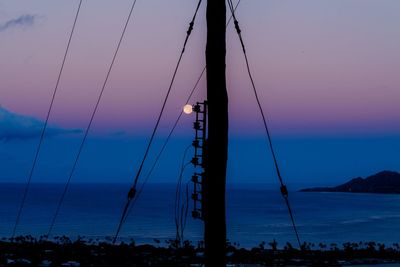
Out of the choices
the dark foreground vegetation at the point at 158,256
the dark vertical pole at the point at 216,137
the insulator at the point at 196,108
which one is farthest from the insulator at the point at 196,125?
the dark foreground vegetation at the point at 158,256

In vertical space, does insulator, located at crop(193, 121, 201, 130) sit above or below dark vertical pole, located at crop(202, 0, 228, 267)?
above

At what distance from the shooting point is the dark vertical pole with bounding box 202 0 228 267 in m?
8.66

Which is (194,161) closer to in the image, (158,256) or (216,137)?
(216,137)

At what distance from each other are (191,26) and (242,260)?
1125 inches

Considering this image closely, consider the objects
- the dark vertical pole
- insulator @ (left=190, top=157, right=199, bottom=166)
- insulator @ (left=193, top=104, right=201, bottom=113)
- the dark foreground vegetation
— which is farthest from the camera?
the dark foreground vegetation

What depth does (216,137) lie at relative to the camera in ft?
28.8

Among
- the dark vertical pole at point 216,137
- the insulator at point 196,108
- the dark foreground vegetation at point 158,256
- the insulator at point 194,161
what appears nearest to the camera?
the dark vertical pole at point 216,137

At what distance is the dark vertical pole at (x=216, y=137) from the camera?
28.4 feet

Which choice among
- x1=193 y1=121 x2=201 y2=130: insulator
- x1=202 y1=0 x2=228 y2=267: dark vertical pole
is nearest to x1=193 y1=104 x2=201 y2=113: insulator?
x1=193 y1=121 x2=201 y2=130: insulator

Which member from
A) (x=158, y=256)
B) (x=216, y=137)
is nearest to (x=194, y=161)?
(x=216, y=137)

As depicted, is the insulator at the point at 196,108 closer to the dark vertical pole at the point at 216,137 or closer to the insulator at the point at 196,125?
the insulator at the point at 196,125

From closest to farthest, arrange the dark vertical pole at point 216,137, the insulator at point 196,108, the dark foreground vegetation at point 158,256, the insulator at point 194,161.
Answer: the dark vertical pole at point 216,137 → the insulator at point 194,161 → the insulator at point 196,108 → the dark foreground vegetation at point 158,256

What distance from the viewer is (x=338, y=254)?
139 feet

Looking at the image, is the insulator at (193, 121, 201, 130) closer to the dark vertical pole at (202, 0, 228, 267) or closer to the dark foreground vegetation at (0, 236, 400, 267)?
the dark vertical pole at (202, 0, 228, 267)
